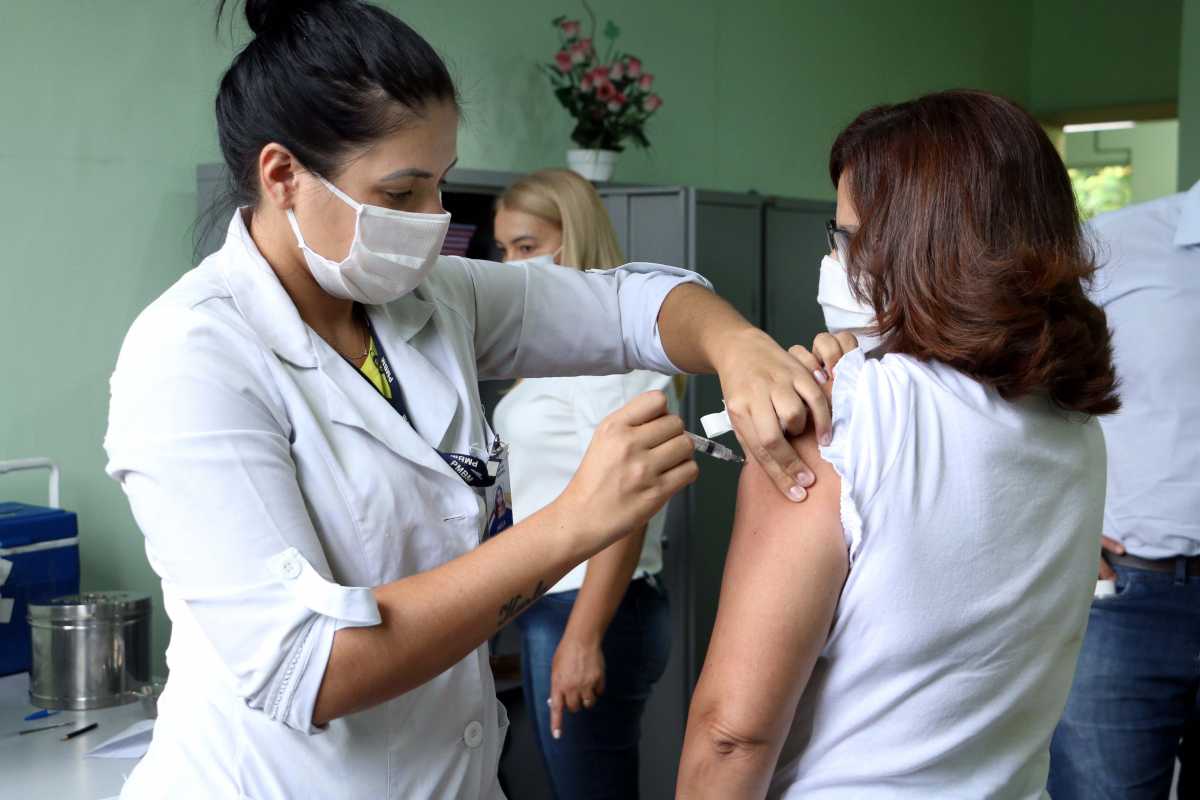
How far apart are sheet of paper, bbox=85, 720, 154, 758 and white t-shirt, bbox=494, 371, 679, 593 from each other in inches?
32.4

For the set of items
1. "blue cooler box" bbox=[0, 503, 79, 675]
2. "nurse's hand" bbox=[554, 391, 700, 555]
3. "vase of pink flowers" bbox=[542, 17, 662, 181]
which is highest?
"vase of pink flowers" bbox=[542, 17, 662, 181]

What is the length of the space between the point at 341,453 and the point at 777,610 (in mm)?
451

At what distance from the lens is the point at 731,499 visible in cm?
378

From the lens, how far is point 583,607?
7.97ft

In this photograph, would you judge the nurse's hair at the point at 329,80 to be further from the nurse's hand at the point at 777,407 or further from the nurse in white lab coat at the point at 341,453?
the nurse's hand at the point at 777,407

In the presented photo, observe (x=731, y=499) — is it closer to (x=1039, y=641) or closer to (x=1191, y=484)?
(x=1191, y=484)

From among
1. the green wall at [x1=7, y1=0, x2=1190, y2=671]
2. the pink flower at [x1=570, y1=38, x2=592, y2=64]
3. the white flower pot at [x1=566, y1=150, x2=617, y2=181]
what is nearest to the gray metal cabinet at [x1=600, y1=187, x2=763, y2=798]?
the white flower pot at [x1=566, y1=150, x2=617, y2=181]

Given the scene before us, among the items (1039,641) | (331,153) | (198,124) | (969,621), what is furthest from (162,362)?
(198,124)

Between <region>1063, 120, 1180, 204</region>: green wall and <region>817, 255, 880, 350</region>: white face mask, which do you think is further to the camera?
<region>1063, 120, 1180, 204</region>: green wall

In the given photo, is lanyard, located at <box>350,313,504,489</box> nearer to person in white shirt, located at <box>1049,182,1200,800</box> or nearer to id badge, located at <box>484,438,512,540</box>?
id badge, located at <box>484,438,512,540</box>

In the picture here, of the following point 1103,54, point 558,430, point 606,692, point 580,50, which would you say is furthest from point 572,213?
point 1103,54

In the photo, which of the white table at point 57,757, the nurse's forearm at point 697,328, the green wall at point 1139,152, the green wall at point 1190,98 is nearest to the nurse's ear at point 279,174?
the nurse's forearm at point 697,328

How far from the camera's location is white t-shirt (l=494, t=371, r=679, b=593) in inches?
100

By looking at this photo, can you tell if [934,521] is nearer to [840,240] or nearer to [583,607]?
[840,240]
